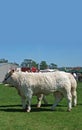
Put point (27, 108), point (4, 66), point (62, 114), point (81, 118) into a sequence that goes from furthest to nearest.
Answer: point (4, 66) < point (27, 108) < point (62, 114) < point (81, 118)

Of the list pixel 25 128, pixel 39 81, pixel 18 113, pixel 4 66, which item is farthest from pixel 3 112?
pixel 4 66

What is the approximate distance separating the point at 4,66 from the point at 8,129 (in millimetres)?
79550

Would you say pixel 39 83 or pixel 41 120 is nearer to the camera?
pixel 41 120

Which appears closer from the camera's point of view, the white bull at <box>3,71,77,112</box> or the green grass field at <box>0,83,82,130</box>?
the green grass field at <box>0,83,82,130</box>

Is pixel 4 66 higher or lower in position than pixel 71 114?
higher

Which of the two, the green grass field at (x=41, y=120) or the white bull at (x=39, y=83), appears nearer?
the green grass field at (x=41, y=120)

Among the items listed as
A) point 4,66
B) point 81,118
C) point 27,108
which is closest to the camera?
point 81,118

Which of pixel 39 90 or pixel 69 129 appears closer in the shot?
pixel 69 129

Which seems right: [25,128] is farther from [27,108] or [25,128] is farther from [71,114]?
[27,108]

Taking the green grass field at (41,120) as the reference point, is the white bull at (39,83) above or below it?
above

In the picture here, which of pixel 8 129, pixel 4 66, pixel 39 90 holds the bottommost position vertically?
pixel 8 129

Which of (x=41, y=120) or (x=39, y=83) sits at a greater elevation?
(x=39, y=83)

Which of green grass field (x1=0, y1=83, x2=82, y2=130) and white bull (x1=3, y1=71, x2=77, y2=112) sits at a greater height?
white bull (x1=3, y1=71, x2=77, y2=112)

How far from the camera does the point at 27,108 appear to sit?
19469mm
